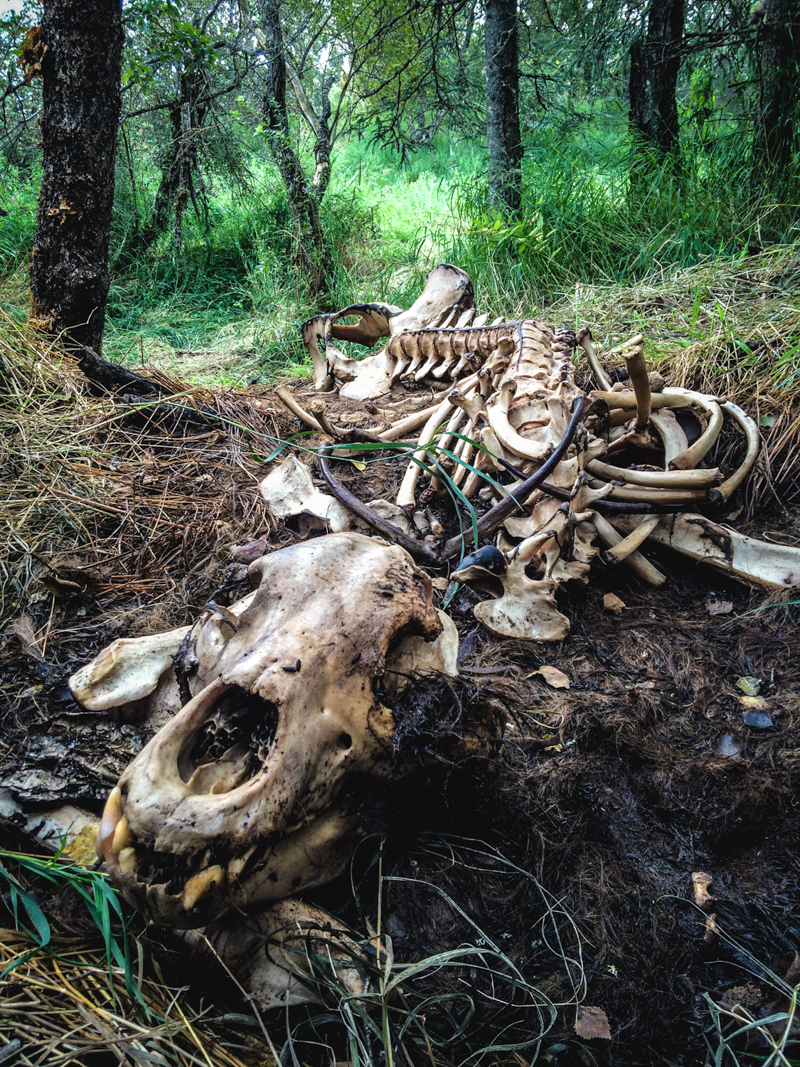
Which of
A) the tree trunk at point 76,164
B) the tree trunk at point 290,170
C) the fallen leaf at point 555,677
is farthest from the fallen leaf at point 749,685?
the tree trunk at point 290,170

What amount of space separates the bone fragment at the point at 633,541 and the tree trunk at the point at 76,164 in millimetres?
2739

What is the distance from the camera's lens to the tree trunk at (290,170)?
19.6 feet

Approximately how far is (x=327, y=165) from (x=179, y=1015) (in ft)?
25.0

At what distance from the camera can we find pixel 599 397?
2486 mm

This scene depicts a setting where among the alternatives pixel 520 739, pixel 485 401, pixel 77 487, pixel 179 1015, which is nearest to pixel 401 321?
pixel 485 401

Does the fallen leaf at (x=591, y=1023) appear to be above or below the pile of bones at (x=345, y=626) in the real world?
below

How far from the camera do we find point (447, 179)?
892 cm

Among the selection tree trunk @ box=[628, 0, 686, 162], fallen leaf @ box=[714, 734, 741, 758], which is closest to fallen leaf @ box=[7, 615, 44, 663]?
fallen leaf @ box=[714, 734, 741, 758]

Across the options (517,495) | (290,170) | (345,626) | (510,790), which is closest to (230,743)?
(345,626)

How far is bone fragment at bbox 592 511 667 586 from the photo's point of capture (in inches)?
88.8

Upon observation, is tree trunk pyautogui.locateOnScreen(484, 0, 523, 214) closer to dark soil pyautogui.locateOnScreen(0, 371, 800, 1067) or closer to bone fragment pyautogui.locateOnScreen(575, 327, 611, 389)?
bone fragment pyautogui.locateOnScreen(575, 327, 611, 389)

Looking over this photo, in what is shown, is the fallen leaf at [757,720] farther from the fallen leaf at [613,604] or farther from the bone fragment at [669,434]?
the bone fragment at [669,434]

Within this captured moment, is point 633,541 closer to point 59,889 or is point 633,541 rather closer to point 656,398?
point 656,398

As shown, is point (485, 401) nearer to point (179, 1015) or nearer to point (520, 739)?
point (520, 739)
